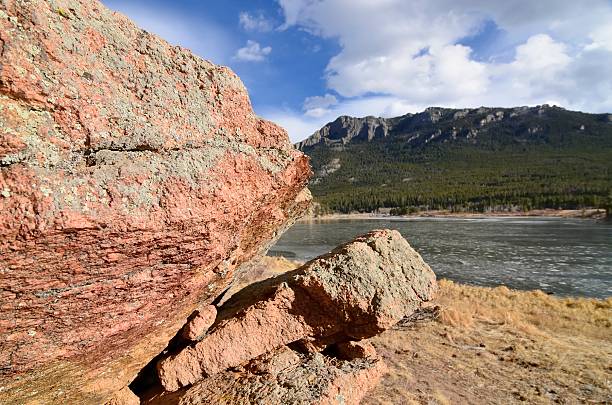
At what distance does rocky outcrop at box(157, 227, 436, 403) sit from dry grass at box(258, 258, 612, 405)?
2.09 metres

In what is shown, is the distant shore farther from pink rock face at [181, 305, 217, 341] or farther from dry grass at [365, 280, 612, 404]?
pink rock face at [181, 305, 217, 341]

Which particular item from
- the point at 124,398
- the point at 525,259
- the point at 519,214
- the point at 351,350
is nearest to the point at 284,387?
the point at 351,350

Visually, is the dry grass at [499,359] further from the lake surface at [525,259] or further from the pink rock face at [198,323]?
the lake surface at [525,259]

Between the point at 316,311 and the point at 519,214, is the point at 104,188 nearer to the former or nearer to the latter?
the point at 316,311

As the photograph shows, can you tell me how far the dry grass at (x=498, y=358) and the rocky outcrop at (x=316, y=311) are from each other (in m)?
2.09

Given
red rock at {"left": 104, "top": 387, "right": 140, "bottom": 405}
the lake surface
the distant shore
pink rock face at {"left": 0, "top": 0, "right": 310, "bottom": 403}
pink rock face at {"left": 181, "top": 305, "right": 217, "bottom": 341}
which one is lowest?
the lake surface

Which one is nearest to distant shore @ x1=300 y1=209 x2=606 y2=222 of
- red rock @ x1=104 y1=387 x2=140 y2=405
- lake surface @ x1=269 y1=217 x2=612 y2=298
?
lake surface @ x1=269 y1=217 x2=612 y2=298

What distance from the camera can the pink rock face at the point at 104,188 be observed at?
13.4 feet

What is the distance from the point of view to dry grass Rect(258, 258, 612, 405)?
371 inches

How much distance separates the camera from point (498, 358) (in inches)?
468

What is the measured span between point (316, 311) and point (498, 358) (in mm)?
7480

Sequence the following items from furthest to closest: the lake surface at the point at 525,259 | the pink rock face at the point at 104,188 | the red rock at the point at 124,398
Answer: the lake surface at the point at 525,259 → the red rock at the point at 124,398 → the pink rock face at the point at 104,188

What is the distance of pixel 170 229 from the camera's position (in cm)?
494

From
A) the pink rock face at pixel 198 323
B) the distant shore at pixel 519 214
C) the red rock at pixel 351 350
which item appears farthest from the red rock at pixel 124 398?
the distant shore at pixel 519 214
